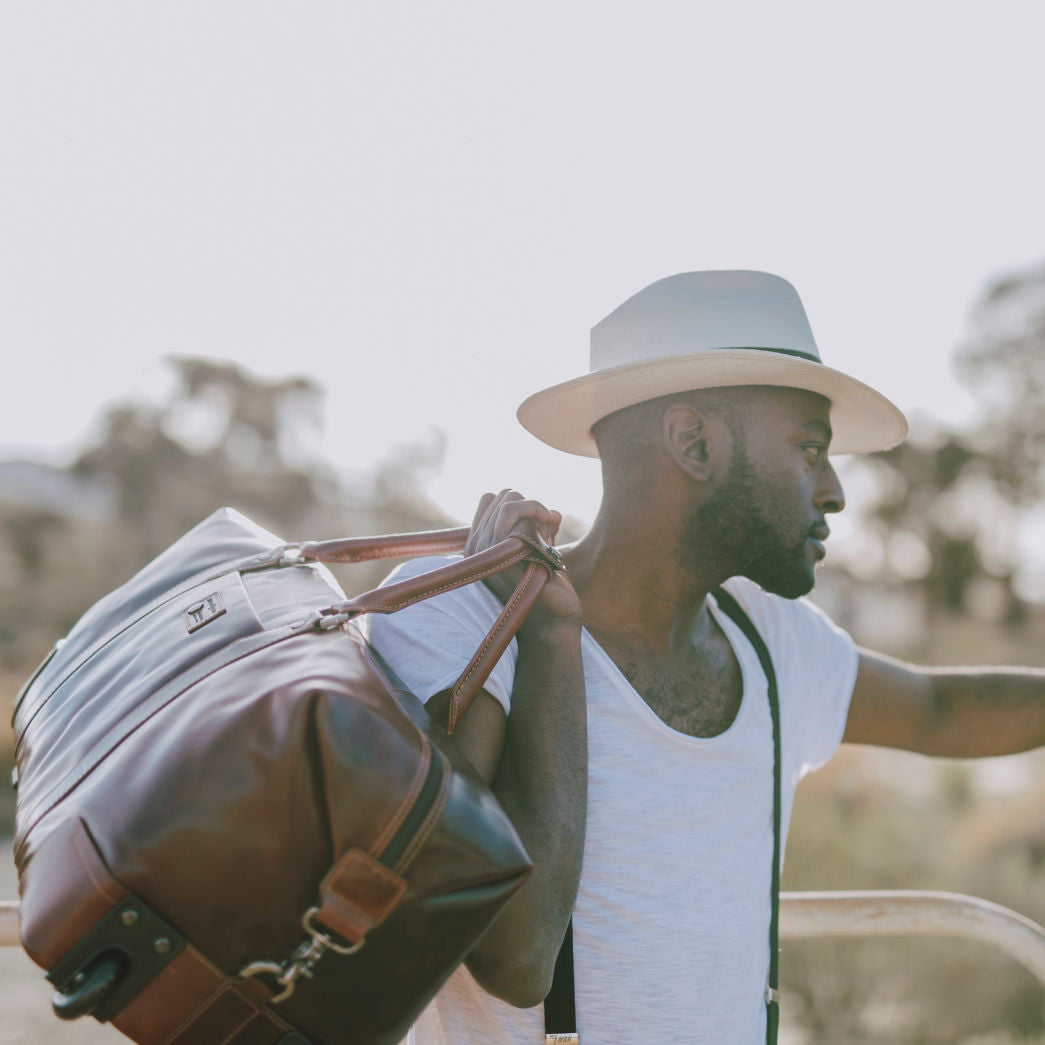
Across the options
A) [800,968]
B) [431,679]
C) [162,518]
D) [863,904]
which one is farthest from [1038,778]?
[162,518]

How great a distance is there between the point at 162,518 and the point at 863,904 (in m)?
27.7

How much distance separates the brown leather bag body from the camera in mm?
1082

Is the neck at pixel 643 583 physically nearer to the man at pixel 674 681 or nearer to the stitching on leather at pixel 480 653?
the man at pixel 674 681

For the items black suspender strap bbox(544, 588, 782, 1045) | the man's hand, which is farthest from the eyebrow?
the man's hand

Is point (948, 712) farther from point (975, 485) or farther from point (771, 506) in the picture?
point (975, 485)

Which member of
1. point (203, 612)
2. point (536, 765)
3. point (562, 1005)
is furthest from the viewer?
point (562, 1005)

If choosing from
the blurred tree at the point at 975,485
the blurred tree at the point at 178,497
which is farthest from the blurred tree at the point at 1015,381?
the blurred tree at the point at 178,497

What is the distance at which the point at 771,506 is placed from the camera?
2.04 m

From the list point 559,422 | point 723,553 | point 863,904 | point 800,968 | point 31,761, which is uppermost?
point 559,422

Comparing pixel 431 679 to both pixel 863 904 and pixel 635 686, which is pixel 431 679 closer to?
pixel 635 686

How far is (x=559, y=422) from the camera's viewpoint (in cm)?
236

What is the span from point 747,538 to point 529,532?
579mm

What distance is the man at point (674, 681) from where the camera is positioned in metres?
1.64

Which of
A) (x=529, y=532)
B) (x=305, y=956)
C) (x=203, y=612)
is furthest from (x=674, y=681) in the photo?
(x=305, y=956)
